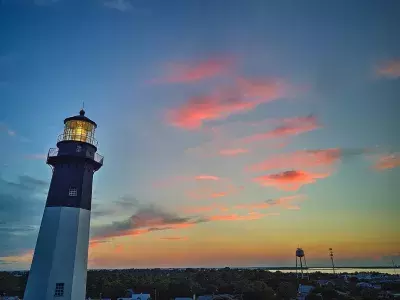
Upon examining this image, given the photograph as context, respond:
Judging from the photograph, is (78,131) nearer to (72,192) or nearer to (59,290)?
(72,192)

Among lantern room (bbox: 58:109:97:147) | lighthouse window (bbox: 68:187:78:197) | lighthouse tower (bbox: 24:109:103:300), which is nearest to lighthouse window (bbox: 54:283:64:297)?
lighthouse tower (bbox: 24:109:103:300)

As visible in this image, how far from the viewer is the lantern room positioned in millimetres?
19844

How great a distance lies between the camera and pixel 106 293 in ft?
192

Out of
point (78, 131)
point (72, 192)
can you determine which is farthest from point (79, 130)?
point (72, 192)

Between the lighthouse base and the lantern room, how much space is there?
4.58 meters

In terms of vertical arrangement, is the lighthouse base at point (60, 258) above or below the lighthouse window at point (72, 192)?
below

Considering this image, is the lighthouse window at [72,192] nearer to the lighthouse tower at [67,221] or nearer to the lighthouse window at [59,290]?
the lighthouse tower at [67,221]

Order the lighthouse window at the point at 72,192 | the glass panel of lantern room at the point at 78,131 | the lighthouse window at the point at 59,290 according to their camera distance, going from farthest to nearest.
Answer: the glass panel of lantern room at the point at 78,131 → the lighthouse window at the point at 72,192 → the lighthouse window at the point at 59,290

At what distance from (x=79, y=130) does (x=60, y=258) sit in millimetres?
7984

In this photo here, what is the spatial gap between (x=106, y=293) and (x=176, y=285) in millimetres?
13507

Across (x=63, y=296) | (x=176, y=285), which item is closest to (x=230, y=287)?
(x=176, y=285)

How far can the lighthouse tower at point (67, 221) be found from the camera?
655 inches

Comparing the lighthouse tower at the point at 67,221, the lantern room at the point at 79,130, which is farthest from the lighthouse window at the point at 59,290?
the lantern room at the point at 79,130

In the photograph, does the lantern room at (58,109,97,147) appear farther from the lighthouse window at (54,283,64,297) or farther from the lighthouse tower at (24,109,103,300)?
the lighthouse window at (54,283,64,297)
